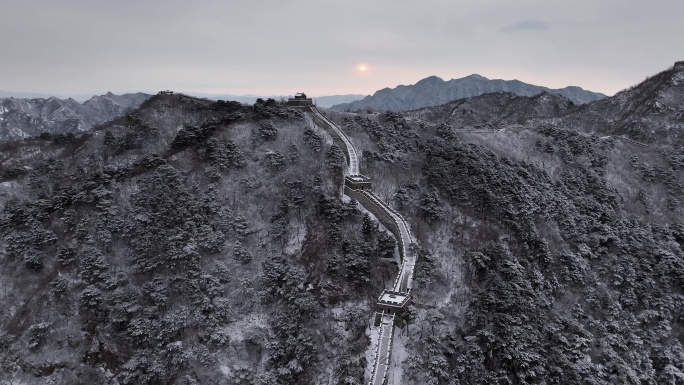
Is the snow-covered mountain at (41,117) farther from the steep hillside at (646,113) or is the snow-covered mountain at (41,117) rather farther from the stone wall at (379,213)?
the steep hillside at (646,113)

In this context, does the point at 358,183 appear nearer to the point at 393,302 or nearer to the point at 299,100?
the point at 393,302

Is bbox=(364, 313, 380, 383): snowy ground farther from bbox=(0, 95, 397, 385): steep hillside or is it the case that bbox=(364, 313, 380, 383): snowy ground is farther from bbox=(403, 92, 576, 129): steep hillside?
bbox=(403, 92, 576, 129): steep hillside

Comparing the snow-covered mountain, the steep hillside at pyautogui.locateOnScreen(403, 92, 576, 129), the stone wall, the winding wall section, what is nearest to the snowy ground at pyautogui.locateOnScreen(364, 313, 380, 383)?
the winding wall section

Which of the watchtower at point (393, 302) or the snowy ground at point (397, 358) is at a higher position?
the watchtower at point (393, 302)

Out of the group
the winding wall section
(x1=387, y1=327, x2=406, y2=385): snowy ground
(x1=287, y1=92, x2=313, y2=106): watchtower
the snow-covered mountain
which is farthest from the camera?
the snow-covered mountain

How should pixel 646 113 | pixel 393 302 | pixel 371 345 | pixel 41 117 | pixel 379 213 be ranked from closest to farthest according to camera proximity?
pixel 371 345
pixel 393 302
pixel 379 213
pixel 646 113
pixel 41 117

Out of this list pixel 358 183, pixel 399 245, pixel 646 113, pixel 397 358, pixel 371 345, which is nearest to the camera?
pixel 397 358

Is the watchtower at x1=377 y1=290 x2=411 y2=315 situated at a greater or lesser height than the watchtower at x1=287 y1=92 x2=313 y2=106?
lesser

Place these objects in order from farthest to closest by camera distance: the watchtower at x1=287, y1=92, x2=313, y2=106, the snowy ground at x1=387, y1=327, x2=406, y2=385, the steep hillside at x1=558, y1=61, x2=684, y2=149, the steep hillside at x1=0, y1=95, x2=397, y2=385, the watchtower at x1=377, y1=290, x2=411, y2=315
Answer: the steep hillside at x1=558, y1=61, x2=684, y2=149
the watchtower at x1=287, y1=92, x2=313, y2=106
the steep hillside at x1=0, y1=95, x2=397, y2=385
the watchtower at x1=377, y1=290, x2=411, y2=315
the snowy ground at x1=387, y1=327, x2=406, y2=385

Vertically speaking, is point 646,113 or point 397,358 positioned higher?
point 646,113

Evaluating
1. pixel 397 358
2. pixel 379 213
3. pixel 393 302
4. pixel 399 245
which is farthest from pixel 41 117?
pixel 397 358

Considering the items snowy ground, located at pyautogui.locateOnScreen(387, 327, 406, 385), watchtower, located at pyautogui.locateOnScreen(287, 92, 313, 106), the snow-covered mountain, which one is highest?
watchtower, located at pyautogui.locateOnScreen(287, 92, 313, 106)

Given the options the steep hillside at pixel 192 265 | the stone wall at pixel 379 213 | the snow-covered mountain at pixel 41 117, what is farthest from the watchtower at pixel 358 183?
the snow-covered mountain at pixel 41 117
